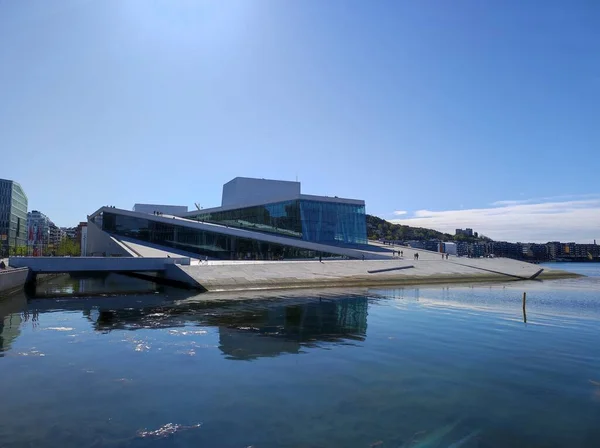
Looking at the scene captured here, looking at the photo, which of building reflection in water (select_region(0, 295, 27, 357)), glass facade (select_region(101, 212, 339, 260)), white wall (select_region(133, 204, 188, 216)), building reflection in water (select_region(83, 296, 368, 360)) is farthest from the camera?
white wall (select_region(133, 204, 188, 216))

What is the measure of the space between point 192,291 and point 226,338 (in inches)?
640

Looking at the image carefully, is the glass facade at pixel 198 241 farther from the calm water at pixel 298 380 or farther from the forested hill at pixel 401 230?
the forested hill at pixel 401 230

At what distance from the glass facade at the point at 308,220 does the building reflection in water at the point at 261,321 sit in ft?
89.7

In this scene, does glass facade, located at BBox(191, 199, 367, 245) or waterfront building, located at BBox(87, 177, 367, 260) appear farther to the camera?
glass facade, located at BBox(191, 199, 367, 245)

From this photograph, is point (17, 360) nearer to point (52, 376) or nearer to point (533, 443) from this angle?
point (52, 376)

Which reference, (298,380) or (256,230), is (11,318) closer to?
(298,380)

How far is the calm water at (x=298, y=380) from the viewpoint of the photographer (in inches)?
282

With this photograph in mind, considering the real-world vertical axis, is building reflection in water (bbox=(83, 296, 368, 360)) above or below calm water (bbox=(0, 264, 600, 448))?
above

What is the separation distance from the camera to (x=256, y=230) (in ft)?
177

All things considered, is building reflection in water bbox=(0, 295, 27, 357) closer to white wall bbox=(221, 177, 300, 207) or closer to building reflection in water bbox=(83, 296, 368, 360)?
building reflection in water bbox=(83, 296, 368, 360)

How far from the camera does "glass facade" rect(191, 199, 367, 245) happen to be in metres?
52.4

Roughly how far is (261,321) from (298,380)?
8197 millimetres

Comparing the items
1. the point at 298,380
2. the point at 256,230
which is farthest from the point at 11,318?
the point at 256,230

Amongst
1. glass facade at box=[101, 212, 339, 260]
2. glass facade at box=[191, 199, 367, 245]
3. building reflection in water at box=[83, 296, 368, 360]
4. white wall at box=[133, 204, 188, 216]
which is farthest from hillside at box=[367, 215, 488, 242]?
building reflection in water at box=[83, 296, 368, 360]
